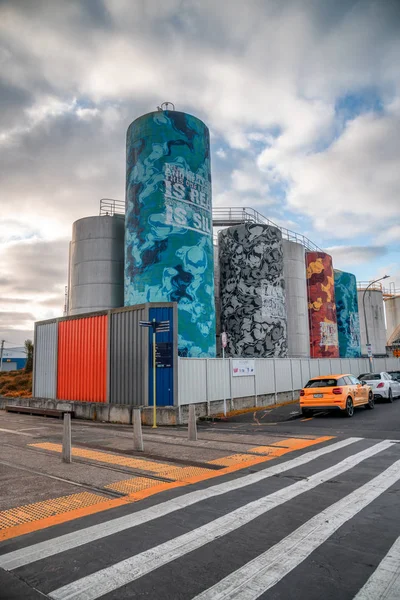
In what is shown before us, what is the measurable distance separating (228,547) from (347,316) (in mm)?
51111

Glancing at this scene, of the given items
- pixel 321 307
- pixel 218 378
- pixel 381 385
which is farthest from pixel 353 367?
pixel 218 378

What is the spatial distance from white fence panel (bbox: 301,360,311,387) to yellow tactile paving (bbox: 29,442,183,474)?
59.4ft

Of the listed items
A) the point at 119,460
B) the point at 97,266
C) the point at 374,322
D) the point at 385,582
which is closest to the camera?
the point at 385,582

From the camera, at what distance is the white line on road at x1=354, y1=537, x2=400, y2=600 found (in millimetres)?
3385

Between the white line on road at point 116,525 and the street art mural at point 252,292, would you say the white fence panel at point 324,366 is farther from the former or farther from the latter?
the white line on road at point 116,525

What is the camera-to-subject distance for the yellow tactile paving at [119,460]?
8.22 meters

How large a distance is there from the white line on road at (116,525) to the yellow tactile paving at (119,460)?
1.64 metres

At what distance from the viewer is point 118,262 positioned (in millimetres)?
35969

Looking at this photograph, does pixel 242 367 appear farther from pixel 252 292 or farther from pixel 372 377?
pixel 252 292

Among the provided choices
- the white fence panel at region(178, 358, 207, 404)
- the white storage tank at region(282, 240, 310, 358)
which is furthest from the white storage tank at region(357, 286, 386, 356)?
the white fence panel at region(178, 358, 207, 404)

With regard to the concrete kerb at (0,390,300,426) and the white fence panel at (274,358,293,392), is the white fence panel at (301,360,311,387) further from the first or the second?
the concrete kerb at (0,390,300,426)

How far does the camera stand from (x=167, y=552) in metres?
4.24

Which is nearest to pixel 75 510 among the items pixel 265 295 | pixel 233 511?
pixel 233 511

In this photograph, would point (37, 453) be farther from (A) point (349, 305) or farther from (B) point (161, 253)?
(A) point (349, 305)
